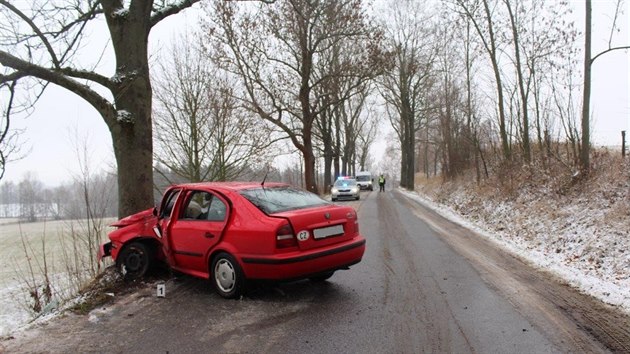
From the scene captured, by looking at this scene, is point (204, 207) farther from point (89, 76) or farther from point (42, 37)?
point (42, 37)

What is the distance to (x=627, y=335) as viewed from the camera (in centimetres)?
434

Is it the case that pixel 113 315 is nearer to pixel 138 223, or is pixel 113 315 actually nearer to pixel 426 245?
pixel 138 223

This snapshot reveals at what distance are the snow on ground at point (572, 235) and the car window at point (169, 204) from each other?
5901 millimetres

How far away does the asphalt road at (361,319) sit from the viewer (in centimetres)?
416

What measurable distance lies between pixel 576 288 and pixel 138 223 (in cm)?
634

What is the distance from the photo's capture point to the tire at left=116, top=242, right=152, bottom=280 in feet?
21.9

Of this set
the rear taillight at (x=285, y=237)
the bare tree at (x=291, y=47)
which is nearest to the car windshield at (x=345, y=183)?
the bare tree at (x=291, y=47)

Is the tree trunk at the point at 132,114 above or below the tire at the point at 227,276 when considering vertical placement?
above

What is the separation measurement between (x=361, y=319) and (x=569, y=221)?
8.11m

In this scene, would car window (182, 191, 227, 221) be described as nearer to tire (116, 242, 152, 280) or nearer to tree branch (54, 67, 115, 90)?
tire (116, 242, 152, 280)

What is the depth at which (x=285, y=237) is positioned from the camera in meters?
5.30

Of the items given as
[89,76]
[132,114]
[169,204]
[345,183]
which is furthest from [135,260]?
[345,183]

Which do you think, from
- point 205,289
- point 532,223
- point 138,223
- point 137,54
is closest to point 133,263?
point 138,223

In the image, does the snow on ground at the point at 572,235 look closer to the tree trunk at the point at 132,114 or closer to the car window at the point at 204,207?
the car window at the point at 204,207
